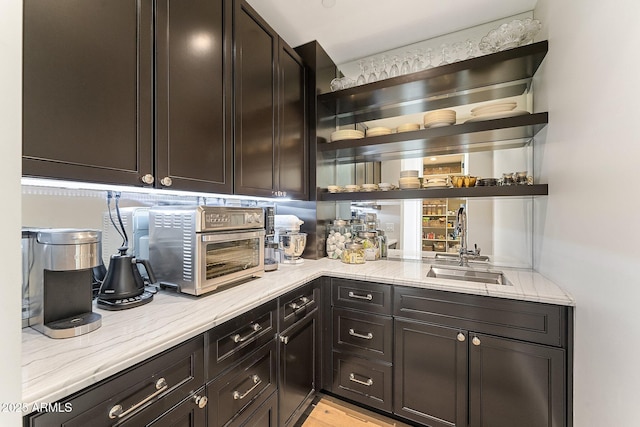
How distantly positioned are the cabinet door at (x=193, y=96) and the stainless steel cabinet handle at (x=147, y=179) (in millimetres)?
29

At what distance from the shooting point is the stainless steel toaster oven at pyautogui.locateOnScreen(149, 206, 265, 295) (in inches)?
46.3

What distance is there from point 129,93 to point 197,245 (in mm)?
654

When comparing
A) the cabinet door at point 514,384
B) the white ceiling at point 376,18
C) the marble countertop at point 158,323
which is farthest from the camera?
the white ceiling at point 376,18

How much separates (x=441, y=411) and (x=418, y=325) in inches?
18.5

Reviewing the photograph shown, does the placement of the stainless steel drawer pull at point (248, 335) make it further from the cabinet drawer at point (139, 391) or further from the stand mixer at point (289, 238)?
the stand mixer at point (289, 238)

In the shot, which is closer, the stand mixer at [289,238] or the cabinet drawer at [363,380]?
the cabinet drawer at [363,380]

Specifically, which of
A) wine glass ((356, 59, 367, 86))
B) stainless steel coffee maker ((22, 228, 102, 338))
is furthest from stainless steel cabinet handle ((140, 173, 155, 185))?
wine glass ((356, 59, 367, 86))

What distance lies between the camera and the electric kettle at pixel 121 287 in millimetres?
1059

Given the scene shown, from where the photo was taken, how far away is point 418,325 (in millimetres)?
1565

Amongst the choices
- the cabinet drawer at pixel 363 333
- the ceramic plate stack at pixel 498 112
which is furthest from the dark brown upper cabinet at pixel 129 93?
the ceramic plate stack at pixel 498 112

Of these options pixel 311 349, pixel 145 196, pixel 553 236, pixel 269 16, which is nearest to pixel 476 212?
pixel 553 236

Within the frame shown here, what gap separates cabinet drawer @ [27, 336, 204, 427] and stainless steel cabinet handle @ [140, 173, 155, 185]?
0.65 meters

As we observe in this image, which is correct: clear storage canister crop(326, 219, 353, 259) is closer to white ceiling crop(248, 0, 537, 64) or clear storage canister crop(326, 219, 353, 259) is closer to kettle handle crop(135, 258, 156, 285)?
kettle handle crop(135, 258, 156, 285)

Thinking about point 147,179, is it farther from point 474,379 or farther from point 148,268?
point 474,379
